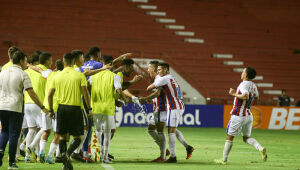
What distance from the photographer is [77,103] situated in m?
9.39

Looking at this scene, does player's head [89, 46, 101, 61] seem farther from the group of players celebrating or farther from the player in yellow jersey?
the player in yellow jersey

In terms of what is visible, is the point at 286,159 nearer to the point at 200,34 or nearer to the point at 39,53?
the point at 39,53

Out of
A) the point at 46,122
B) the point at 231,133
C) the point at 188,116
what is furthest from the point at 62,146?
the point at 188,116

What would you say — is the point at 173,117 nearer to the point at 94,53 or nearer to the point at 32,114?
the point at 94,53

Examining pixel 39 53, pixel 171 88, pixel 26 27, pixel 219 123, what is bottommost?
pixel 219 123

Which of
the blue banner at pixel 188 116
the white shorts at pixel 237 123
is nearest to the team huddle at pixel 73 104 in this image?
the white shorts at pixel 237 123

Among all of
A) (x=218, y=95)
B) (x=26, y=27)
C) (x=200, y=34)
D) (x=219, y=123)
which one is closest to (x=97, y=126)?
(x=219, y=123)

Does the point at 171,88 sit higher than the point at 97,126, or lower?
higher

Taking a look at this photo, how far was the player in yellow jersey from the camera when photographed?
9336 millimetres

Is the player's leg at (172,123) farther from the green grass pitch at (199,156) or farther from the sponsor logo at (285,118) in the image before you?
the sponsor logo at (285,118)

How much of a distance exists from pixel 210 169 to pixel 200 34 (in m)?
23.3

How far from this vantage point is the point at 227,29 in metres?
33.7

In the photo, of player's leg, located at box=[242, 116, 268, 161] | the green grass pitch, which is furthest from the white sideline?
player's leg, located at box=[242, 116, 268, 161]

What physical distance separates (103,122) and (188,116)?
562 inches
